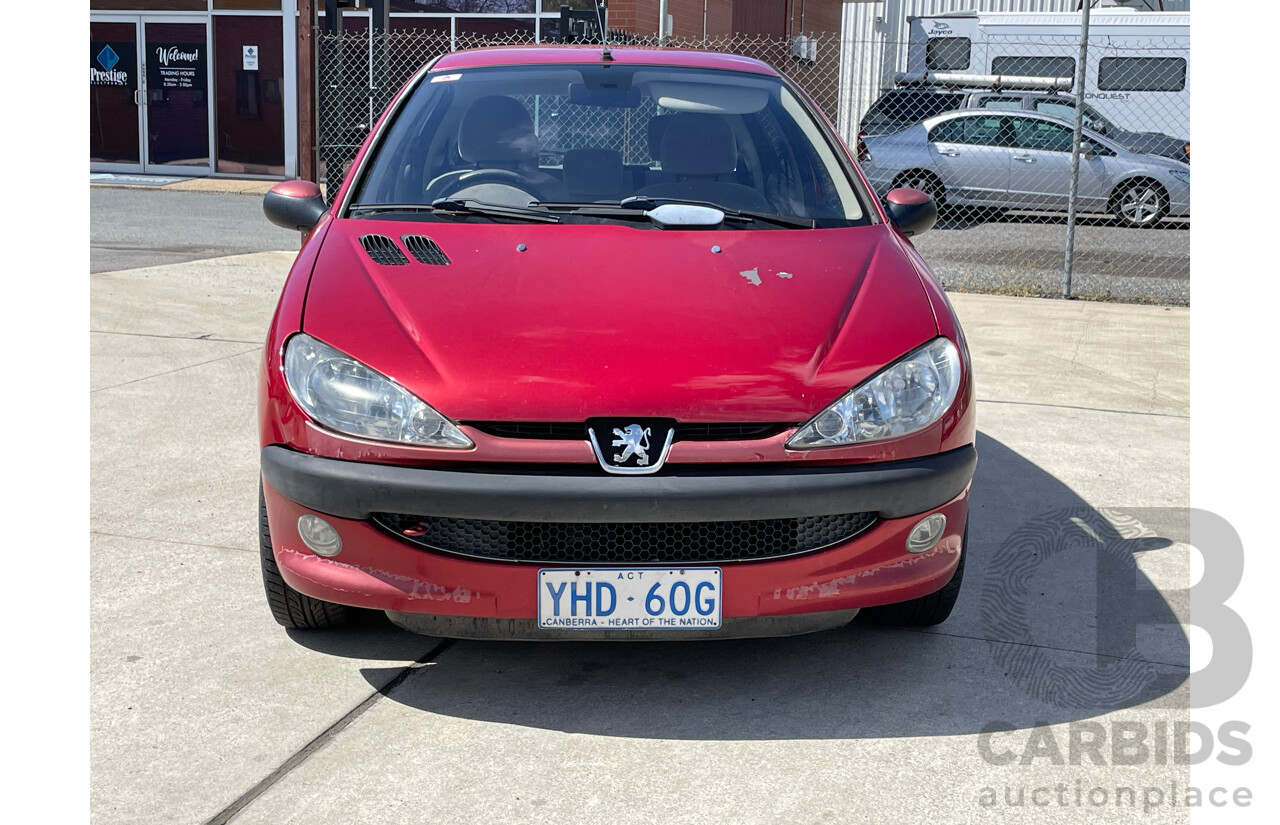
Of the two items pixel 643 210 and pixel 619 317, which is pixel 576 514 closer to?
pixel 619 317

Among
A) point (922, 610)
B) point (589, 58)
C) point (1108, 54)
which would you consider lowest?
point (922, 610)

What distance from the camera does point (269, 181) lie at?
62.5ft

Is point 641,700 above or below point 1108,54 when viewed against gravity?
below

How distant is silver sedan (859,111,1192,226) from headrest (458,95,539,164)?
11197 mm

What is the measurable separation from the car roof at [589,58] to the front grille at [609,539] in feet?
6.78

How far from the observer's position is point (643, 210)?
3701mm

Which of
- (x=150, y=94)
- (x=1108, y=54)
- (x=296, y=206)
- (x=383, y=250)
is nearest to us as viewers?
(x=383, y=250)

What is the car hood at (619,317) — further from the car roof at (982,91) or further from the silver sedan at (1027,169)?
the car roof at (982,91)

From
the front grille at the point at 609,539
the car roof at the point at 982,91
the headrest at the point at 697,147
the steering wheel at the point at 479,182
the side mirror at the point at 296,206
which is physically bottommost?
the front grille at the point at 609,539

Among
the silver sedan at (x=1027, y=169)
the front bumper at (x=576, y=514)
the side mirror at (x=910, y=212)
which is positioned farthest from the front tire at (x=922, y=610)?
the silver sedan at (x=1027, y=169)

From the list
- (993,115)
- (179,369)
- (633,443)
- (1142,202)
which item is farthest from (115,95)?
(633,443)

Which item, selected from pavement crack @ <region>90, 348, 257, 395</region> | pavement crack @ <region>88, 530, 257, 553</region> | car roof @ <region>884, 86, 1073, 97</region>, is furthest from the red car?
car roof @ <region>884, 86, 1073, 97</region>

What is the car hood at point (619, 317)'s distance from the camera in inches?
112

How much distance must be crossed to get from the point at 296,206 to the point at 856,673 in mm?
2242
